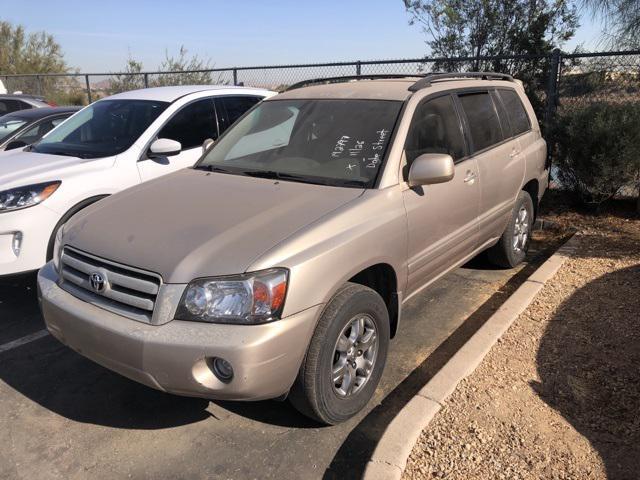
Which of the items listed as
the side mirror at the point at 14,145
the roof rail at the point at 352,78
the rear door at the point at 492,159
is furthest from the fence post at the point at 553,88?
the side mirror at the point at 14,145

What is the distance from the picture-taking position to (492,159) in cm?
461

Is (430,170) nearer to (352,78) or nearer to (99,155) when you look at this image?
(352,78)

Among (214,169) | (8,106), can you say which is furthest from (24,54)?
(214,169)

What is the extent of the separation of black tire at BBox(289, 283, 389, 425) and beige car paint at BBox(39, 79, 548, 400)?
80 mm

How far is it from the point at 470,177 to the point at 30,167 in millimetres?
3791

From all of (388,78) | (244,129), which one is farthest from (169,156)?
(388,78)

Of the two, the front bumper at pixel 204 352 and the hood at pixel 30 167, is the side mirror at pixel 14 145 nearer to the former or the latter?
→ the hood at pixel 30 167

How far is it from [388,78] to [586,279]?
2510 millimetres

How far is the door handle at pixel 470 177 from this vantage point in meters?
4.16

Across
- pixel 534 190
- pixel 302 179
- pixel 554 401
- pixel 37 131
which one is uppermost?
pixel 37 131

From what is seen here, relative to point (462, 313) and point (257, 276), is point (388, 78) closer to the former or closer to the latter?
point (462, 313)

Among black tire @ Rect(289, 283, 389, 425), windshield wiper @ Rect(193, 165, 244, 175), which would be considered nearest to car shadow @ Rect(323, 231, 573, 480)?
black tire @ Rect(289, 283, 389, 425)

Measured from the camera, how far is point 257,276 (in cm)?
259

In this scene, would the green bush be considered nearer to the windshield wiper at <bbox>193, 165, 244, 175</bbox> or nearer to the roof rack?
the roof rack
